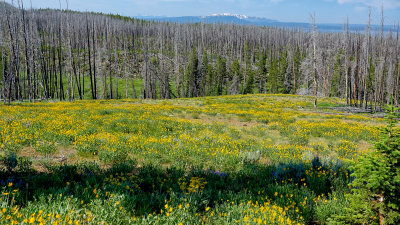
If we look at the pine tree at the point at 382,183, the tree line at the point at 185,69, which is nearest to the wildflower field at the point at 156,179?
the pine tree at the point at 382,183

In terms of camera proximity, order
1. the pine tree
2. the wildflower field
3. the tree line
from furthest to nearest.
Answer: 1. the tree line
2. the wildflower field
3. the pine tree

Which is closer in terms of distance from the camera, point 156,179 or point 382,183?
point 382,183

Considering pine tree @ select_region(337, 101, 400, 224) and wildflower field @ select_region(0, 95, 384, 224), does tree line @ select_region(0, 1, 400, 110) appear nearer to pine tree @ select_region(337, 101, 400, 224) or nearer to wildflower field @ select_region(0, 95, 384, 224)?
wildflower field @ select_region(0, 95, 384, 224)

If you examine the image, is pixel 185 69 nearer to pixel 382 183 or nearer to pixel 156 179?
pixel 156 179

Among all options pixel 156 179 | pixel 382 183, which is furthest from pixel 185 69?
pixel 382 183

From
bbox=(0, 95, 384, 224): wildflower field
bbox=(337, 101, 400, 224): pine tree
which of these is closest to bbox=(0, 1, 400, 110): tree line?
bbox=(0, 95, 384, 224): wildflower field

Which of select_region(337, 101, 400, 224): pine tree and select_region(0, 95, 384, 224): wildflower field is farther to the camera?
select_region(0, 95, 384, 224): wildflower field

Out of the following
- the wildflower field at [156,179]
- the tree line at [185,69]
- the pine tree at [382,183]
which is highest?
the tree line at [185,69]

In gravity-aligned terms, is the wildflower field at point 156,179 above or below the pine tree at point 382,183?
below

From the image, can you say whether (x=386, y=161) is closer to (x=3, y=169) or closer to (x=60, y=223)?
(x=60, y=223)

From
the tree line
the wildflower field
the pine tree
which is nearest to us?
the pine tree

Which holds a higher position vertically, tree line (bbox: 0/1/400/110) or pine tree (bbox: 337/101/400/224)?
tree line (bbox: 0/1/400/110)

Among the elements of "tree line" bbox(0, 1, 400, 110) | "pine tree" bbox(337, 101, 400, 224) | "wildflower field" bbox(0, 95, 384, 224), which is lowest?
"wildflower field" bbox(0, 95, 384, 224)

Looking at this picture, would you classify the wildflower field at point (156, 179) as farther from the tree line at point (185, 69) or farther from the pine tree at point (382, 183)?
the tree line at point (185, 69)
